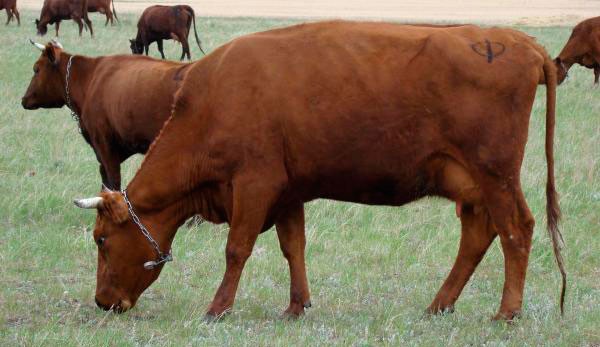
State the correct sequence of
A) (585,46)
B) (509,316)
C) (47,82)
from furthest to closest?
1. (585,46)
2. (47,82)
3. (509,316)

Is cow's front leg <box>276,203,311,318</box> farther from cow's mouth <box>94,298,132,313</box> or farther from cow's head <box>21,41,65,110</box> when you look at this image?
cow's head <box>21,41,65,110</box>

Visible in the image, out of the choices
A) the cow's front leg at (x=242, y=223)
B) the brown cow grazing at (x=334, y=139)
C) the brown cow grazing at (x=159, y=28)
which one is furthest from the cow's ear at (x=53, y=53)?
the brown cow grazing at (x=159, y=28)

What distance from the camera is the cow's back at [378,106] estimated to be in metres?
6.32

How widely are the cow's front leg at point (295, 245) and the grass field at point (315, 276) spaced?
19 cm

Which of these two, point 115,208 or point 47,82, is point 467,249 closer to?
point 115,208

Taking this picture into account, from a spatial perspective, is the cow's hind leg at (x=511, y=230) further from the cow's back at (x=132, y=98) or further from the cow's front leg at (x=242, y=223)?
the cow's back at (x=132, y=98)

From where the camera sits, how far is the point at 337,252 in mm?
8586

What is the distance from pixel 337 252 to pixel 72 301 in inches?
97.4

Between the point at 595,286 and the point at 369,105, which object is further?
the point at 595,286

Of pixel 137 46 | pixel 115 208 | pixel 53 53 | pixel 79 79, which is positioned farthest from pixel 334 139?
pixel 137 46

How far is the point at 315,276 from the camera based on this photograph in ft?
25.6

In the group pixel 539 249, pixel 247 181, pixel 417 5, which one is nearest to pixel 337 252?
pixel 539 249

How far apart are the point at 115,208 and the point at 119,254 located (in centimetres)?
29

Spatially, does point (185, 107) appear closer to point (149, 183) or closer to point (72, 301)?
point (149, 183)
